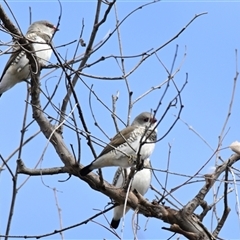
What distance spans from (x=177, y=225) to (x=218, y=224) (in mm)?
229

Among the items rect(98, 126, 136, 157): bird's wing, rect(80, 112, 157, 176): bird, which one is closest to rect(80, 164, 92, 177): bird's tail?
rect(80, 112, 157, 176): bird

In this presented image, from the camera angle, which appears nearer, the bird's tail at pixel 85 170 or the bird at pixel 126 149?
the bird's tail at pixel 85 170

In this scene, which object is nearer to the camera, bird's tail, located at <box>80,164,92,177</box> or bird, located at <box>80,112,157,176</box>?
bird's tail, located at <box>80,164,92,177</box>

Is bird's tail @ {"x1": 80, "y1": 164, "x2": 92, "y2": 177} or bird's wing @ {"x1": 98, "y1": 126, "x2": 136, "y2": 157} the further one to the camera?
bird's wing @ {"x1": 98, "y1": 126, "x2": 136, "y2": 157}

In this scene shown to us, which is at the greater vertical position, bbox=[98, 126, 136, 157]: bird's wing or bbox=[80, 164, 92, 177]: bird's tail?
bbox=[98, 126, 136, 157]: bird's wing

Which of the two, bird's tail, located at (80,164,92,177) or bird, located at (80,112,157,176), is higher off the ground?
bird, located at (80,112,157,176)

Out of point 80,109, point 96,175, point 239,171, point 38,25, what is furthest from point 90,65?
point 38,25

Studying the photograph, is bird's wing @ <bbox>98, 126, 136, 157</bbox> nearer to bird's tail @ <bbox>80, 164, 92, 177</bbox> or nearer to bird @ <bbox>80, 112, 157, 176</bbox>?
bird @ <bbox>80, 112, 157, 176</bbox>

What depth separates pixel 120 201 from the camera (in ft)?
11.9

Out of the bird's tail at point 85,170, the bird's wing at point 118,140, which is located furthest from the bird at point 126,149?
the bird's tail at point 85,170

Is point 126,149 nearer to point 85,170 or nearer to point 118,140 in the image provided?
point 118,140

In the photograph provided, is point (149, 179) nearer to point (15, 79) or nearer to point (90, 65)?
point (15, 79)

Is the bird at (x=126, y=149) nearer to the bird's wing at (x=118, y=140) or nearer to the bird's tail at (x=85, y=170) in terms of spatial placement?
the bird's wing at (x=118, y=140)

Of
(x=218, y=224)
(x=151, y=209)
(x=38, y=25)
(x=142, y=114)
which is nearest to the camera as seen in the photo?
(x=218, y=224)
